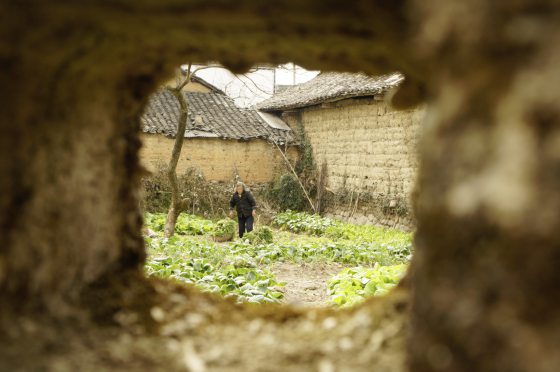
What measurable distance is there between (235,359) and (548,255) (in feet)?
3.88

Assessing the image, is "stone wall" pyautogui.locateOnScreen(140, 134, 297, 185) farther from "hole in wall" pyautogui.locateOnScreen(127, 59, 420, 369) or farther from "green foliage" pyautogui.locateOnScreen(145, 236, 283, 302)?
"green foliage" pyautogui.locateOnScreen(145, 236, 283, 302)

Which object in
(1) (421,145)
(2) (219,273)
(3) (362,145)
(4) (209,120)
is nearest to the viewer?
(1) (421,145)

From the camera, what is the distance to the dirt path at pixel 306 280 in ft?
23.4

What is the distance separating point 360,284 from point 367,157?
371 inches

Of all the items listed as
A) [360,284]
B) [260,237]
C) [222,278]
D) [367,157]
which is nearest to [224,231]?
[260,237]

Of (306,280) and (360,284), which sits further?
(306,280)

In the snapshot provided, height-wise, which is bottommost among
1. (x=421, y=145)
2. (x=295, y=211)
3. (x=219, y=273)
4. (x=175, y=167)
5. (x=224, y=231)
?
(x=295, y=211)

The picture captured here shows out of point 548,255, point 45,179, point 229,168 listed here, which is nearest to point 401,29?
point 548,255

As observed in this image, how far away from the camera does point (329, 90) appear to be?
56.3ft

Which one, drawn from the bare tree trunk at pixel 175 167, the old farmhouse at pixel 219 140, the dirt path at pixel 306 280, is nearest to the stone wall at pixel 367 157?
the old farmhouse at pixel 219 140

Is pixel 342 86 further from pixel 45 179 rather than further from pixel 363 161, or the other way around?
pixel 45 179

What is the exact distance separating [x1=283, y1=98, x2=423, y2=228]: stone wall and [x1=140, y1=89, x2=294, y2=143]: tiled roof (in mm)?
2051

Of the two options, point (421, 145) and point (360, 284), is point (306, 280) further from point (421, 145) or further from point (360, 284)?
point (421, 145)

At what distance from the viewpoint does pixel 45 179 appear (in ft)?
6.30
